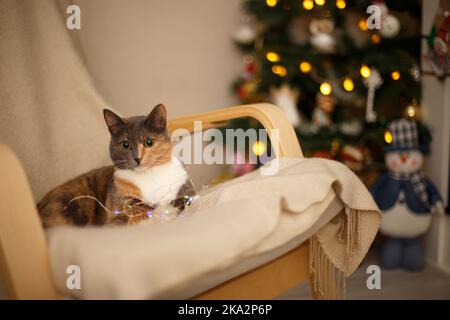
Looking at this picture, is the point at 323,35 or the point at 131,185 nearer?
the point at 131,185

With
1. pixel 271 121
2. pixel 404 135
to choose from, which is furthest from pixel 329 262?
pixel 404 135

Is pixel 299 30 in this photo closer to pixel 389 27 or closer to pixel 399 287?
pixel 389 27

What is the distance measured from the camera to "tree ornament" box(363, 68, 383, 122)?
1399 millimetres

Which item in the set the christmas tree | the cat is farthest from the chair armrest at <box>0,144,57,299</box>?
the christmas tree

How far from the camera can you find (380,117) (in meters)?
1.49

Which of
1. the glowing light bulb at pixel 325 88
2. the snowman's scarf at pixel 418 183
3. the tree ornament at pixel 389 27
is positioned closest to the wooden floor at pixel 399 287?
the snowman's scarf at pixel 418 183

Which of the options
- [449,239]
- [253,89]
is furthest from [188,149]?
[449,239]

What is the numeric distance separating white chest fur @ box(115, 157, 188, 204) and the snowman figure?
1.01m

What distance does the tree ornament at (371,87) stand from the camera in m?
1.40

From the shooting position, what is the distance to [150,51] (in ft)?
3.71

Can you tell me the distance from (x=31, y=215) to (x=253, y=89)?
1.14 metres

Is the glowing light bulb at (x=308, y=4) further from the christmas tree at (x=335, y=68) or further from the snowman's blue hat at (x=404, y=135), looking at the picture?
the snowman's blue hat at (x=404, y=135)

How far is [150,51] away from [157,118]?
1.75 feet
